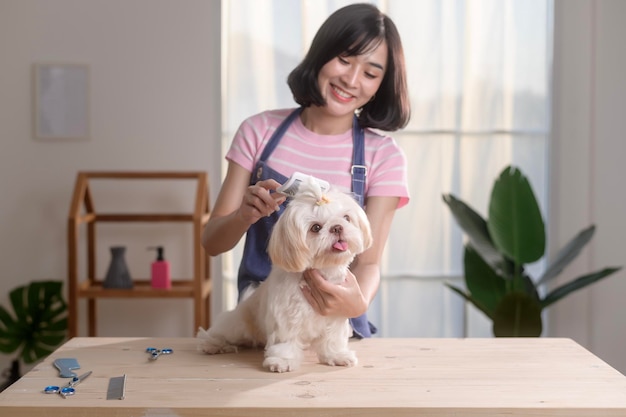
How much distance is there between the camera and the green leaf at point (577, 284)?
12.0ft

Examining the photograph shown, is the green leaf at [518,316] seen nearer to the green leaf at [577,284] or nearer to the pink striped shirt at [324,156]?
the green leaf at [577,284]

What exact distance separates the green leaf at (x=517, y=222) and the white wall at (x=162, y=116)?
509mm

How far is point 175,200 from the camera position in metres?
4.16

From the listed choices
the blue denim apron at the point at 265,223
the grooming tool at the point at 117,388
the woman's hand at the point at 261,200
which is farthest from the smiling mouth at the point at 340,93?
the grooming tool at the point at 117,388

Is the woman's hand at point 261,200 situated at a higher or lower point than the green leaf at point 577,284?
higher

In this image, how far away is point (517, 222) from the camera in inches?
146

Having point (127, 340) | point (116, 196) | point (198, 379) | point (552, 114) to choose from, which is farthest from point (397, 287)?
point (198, 379)

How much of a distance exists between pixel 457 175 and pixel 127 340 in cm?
252

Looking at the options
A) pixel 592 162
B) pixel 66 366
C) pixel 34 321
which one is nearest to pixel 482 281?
pixel 592 162

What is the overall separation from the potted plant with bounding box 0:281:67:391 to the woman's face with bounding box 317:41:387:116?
2.38 m

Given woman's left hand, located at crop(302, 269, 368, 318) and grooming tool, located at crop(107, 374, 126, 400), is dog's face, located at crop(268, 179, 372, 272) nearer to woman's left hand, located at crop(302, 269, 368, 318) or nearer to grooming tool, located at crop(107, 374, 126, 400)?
woman's left hand, located at crop(302, 269, 368, 318)

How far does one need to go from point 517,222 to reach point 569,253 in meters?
0.29

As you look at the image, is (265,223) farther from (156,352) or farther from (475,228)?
(475,228)

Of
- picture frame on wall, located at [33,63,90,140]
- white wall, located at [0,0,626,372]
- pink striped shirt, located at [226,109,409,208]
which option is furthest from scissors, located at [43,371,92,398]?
picture frame on wall, located at [33,63,90,140]
